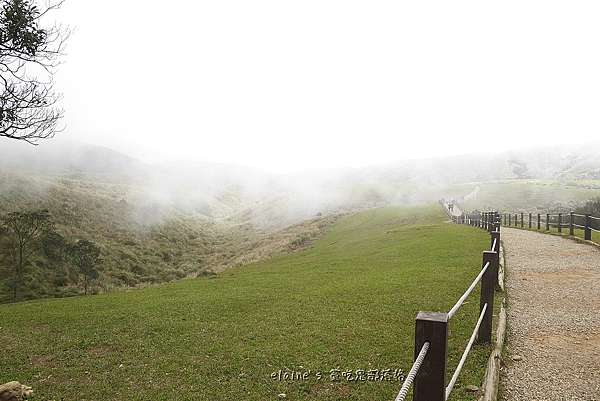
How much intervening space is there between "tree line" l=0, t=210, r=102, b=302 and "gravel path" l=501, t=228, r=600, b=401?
2812cm

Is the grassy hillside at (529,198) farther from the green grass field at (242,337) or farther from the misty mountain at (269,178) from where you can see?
the green grass field at (242,337)

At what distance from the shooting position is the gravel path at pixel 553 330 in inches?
242

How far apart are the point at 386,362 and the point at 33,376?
829 cm

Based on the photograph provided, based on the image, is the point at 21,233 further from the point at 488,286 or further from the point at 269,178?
the point at 269,178

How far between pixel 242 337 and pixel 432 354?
25.8 feet

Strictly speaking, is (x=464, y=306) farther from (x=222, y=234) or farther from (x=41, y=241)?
(x=222, y=234)

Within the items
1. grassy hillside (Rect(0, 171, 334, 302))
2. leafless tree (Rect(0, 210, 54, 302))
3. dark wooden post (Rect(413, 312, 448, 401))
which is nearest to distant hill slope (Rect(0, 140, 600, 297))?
grassy hillside (Rect(0, 171, 334, 302))

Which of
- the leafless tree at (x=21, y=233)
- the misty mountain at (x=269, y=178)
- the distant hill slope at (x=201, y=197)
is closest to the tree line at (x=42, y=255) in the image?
the leafless tree at (x=21, y=233)

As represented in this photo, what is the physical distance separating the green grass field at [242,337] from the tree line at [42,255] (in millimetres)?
11725

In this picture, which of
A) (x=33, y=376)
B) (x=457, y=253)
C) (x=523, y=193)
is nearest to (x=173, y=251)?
(x=457, y=253)

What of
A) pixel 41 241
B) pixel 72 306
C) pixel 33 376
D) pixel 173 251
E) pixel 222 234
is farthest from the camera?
pixel 222 234

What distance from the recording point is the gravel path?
6.16 m

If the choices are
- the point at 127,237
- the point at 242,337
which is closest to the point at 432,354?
the point at 242,337

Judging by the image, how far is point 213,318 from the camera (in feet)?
40.9
